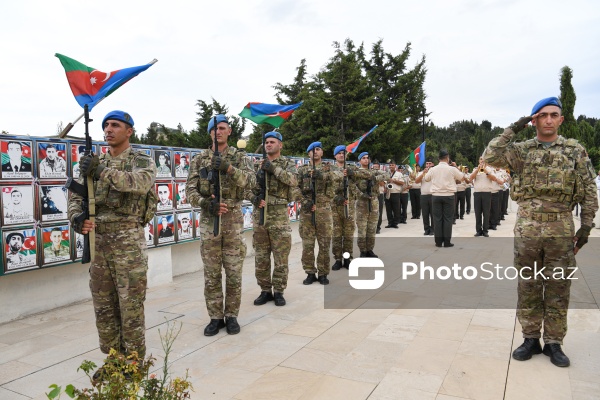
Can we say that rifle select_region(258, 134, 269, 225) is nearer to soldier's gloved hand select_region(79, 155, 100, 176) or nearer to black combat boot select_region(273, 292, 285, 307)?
black combat boot select_region(273, 292, 285, 307)

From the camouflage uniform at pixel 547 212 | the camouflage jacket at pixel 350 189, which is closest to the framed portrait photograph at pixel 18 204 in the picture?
the camouflage jacket at pixel 350 189

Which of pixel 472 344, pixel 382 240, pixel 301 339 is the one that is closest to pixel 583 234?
pixel 472 344

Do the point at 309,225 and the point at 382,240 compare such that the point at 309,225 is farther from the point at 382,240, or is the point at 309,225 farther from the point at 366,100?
the point at 366,100

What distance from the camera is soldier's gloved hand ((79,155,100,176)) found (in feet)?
10.7

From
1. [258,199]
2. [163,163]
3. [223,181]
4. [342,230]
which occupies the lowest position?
[342,230]

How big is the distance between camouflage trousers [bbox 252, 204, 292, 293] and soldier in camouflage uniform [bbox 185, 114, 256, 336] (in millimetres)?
909

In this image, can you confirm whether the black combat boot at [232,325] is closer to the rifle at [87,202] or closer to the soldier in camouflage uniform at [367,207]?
the rifle at [87,202]

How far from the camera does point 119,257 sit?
3494mm

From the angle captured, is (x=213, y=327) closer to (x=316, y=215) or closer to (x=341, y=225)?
(x=316, y=215)

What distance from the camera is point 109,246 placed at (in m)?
3.50

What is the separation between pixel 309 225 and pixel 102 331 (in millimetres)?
3692

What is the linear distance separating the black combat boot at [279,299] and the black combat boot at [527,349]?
2791 millimetres

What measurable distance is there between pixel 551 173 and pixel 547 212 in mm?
338

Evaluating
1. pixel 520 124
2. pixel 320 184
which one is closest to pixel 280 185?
pixel 320 184
